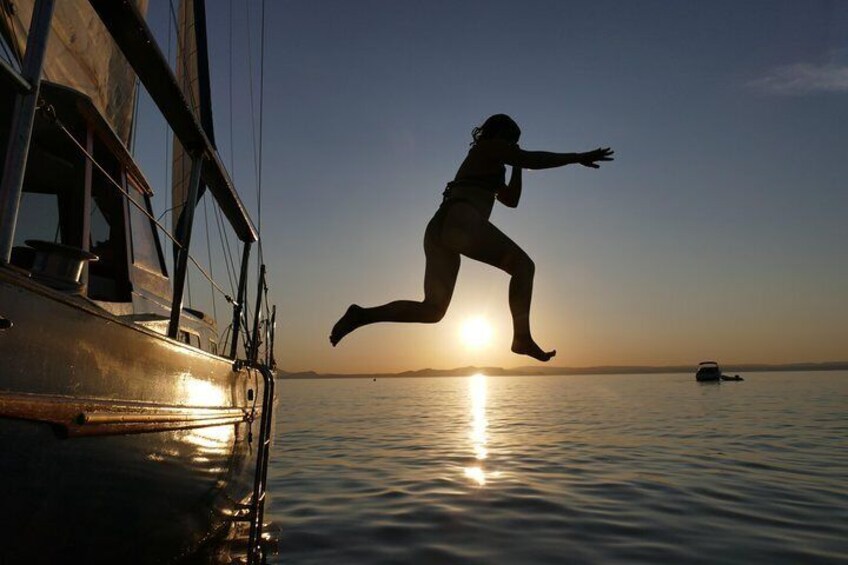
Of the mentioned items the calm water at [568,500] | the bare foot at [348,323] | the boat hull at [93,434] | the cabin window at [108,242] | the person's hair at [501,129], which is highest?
the person's hair at [501,129]

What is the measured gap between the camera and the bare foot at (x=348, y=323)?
11.7 ft

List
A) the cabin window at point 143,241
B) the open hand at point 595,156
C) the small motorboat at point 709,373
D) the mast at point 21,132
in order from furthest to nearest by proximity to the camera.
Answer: the small motorboat at point 709,373, the cabin window at point 143,241, the open hand at point 595,156, the mast at point 21,132

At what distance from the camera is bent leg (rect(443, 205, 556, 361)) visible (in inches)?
132

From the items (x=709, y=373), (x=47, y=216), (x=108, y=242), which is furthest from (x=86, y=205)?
(x=709, y=373)

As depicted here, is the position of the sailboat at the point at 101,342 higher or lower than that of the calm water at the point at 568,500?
higher

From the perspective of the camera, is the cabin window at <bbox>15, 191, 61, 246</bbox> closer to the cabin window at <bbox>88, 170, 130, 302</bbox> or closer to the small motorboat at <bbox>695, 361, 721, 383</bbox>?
the cabin window at <bbox>88, 170, 130, 302</bbox>

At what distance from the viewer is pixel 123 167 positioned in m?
4.75

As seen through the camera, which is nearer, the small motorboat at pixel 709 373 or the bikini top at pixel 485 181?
the bikini top at pixel 485 181

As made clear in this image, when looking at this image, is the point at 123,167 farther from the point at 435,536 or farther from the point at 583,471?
the point at 583,471

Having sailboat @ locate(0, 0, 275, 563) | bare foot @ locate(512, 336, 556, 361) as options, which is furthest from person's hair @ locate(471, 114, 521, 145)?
sailboat @ locate(0, 0, 275, 563)

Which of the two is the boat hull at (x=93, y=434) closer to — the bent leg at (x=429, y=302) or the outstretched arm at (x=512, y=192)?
the bent leg at (x=429, y=302)

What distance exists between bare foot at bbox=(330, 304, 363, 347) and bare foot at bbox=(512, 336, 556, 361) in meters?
0.99

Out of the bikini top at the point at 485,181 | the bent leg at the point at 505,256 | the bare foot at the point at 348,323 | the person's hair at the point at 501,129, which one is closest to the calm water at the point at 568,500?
the bent leg at the point at 505,256

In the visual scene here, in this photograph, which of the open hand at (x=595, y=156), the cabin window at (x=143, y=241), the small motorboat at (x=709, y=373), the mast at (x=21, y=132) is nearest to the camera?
the mast at (x=21, y=132)
